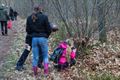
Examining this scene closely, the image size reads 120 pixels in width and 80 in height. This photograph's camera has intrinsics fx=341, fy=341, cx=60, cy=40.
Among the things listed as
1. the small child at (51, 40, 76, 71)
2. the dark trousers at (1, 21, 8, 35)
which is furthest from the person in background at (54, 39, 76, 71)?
the dark trousers at (1, 21, 8, 35)

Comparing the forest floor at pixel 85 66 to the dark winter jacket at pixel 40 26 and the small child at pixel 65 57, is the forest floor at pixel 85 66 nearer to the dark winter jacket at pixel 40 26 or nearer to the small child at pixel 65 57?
the small child at pixel 65 57

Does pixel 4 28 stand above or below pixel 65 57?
below

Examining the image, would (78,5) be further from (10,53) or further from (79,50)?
(10,53)

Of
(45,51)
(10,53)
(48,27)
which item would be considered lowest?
(10,53)

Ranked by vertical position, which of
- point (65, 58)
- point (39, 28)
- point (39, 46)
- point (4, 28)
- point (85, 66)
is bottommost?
point (4, 28)

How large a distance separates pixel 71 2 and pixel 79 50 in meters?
2.10

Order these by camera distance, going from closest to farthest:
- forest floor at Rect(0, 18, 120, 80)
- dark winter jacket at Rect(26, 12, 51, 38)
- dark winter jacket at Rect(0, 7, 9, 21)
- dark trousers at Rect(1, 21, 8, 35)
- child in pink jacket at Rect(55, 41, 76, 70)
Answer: dark winter jacket at Rect(26, 12, 51, 38), forest floor at Rect(0, 18, 120, 80), child in pink jacket at Rect(55, 41, 76, 70), dark winter jacket at Rect(0, 7, 9, 21), dark trousers at Rect(1, 21, 8, 35)

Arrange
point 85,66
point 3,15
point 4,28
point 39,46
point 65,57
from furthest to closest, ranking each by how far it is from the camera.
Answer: point 4,28 < point 3,15 < point 85,66 < point 65,57 < point 39,46


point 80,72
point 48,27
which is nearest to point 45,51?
point 48,27

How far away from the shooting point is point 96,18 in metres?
12.8

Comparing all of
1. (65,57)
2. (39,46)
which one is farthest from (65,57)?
(39,46)

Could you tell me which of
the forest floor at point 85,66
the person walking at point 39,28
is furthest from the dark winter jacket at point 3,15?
the person walking at point 39,28

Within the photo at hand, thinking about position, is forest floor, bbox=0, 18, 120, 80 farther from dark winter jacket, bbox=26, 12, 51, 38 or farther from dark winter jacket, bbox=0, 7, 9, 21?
dark winter jacket, bbox=0, 7, 9, 21

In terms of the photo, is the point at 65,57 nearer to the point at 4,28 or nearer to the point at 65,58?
the point at 65,58
